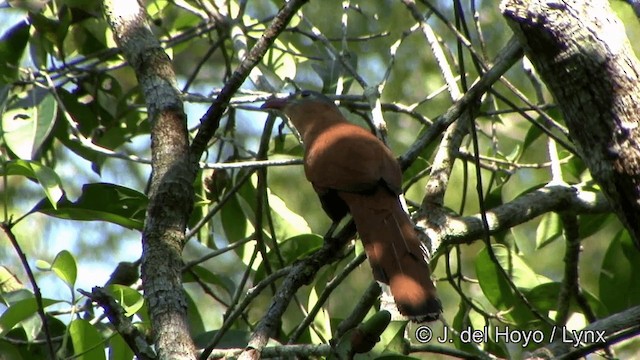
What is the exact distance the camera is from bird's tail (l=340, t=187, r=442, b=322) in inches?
88.7

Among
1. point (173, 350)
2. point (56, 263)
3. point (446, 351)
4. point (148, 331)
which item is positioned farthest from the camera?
point (148, 331)

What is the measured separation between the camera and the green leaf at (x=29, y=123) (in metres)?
3.09

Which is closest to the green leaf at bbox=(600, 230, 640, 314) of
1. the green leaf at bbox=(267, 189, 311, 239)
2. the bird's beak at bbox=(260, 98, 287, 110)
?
the green leaf at bbox=(267, 189, 311, 239)

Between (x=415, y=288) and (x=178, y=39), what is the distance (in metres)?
2.16

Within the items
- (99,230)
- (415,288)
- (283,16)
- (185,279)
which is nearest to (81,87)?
(185,279)

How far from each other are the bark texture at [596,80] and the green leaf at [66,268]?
1.42 metres

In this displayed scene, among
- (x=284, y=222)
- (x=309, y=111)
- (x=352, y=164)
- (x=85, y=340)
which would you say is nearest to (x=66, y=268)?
(x=85, y=340)

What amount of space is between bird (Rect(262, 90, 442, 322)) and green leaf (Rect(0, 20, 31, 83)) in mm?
1049

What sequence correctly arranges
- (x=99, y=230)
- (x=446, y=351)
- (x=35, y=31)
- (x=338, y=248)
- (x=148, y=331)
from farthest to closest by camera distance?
(x=99, y=230) → (x=35, y=31) → (x=148, y=331) → (x=338, y=248) → (x=446, y=351)

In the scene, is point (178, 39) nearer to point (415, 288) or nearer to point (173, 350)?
point (415, 288)

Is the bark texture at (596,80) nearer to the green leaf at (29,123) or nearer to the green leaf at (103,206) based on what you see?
the green leaf at (103,206)

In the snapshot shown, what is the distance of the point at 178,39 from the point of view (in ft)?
13.2

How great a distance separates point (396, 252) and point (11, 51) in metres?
1.93

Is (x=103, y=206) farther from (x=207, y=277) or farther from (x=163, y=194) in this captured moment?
(x=163, y=194)
